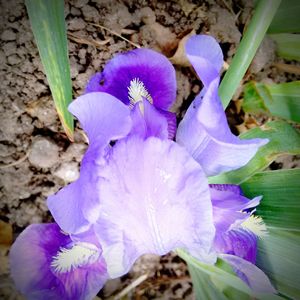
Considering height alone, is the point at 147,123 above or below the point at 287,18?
below

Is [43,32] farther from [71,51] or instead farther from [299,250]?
[299,250]

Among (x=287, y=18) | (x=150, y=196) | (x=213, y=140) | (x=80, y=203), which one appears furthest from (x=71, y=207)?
(x=287, y=18)

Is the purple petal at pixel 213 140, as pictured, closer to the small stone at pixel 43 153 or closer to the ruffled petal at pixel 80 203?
the ruffled petal at pixel 80 203

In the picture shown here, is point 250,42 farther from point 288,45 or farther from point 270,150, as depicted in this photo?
point 288,45

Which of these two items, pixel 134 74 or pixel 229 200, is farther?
pixel 134 74

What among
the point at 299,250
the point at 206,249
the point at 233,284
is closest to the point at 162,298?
the point at 233,284
